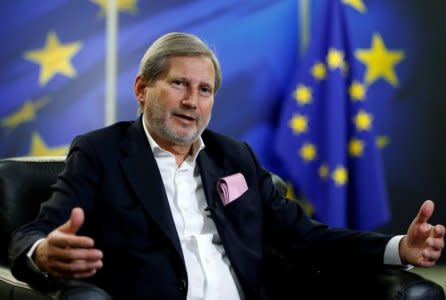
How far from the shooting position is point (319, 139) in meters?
3.88

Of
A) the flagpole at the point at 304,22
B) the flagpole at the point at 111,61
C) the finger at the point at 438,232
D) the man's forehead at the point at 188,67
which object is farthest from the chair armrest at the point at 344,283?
the flagpole at the point at 304,22

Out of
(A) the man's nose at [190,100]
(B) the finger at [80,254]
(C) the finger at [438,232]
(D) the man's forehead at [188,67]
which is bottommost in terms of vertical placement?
(C) the finger at [438,232]

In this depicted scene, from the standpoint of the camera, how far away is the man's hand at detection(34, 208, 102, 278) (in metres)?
1.57

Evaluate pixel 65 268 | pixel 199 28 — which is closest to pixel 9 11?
pixel 199 28

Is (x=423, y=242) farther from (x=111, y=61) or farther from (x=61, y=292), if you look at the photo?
(x=111, y=61)

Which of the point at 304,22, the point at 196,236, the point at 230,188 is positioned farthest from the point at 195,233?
the point at 304,22

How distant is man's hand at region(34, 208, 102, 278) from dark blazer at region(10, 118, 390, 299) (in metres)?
0.20

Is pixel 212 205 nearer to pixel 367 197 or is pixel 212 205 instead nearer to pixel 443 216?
pixel 367 197

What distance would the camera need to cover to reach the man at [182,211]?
2.02 m

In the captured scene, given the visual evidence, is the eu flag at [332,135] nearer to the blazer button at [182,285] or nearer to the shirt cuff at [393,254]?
the shirt cuff at [393,254]

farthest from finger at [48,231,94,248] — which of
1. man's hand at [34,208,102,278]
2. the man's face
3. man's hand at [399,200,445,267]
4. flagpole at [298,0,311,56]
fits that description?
flagpole at [298,0,311,56]

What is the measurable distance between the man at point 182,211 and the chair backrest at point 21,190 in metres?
0.29

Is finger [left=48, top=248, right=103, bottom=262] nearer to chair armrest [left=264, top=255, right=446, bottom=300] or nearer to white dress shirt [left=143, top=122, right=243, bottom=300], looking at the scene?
white dress shirt [left=143, top=122, right=243, bottom=300]

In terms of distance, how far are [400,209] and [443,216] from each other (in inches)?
9.8
